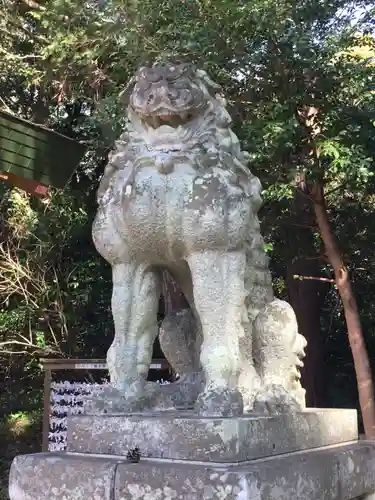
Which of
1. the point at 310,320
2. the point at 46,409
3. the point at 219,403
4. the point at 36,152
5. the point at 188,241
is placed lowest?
the point at 46,409

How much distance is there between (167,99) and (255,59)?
314 centimetres

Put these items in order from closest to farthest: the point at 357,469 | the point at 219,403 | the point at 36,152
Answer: the point at 219,403 → the point at 357,469 → the point at 36,152

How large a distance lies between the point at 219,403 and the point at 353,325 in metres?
3.87

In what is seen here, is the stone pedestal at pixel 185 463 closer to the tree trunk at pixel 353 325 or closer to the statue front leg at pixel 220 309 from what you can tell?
the statue front leg at pixel 220 309

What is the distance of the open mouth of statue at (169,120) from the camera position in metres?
2.68

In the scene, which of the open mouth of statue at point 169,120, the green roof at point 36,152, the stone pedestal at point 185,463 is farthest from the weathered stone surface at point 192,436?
the green roof at point 36,152

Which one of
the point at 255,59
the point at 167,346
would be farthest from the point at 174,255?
the point at 255,59

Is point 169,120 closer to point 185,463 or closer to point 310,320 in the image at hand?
point 185,463

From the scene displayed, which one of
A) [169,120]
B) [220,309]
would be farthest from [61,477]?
[169,120]

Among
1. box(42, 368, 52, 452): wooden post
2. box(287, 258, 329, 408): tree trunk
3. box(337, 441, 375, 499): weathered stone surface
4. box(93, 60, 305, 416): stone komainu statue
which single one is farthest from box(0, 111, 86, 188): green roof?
box(337, 441, 375, 499): weathered stone surface

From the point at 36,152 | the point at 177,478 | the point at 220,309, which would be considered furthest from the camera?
the point at 36,152

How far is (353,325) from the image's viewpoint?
5.97m

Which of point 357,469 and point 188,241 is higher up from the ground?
point 188,241

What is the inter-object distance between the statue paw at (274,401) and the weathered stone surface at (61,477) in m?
0.65
